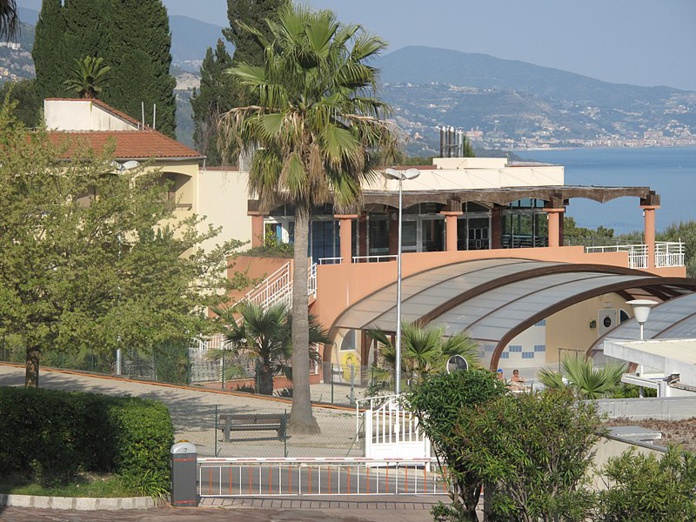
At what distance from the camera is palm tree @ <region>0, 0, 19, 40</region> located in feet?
43.1

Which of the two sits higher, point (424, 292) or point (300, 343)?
point (424, 292)

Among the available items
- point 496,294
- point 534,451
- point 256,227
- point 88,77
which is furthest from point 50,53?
point 534,451

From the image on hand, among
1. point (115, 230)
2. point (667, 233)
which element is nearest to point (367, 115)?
point (115, 230)

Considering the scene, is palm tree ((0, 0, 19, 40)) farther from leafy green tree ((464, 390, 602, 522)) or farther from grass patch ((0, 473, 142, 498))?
grass patch ((0, 473, 142, 498))

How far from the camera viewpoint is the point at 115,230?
24.4 metres

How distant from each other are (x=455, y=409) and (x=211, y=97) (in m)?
61.8

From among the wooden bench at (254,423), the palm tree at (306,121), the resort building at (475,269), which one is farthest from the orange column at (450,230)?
the wooden bench at (254,423)

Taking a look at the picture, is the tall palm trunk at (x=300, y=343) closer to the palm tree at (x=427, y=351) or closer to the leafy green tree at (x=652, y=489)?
the palm tree at (x=427, y=351)

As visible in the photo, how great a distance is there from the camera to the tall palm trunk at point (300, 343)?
2800 cm

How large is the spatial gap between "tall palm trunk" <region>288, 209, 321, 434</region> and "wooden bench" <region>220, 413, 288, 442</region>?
1.20 metres

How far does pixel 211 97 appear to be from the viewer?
7531 cm

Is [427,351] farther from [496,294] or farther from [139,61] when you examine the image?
[139,61]

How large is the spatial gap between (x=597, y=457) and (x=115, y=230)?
1069cm

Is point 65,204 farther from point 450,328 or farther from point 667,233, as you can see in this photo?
point 667,233
